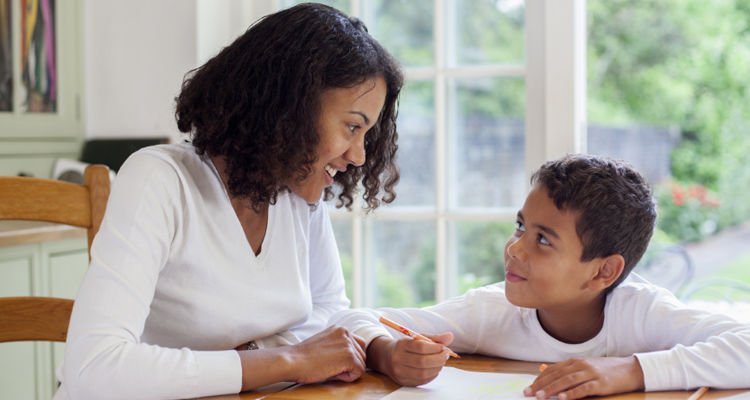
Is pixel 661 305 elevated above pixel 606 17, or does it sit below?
below

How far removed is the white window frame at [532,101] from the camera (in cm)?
211

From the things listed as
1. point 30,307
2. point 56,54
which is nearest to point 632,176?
point 30,307

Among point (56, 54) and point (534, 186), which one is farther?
point (56, 54)

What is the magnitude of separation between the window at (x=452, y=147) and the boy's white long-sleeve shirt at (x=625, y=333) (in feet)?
2.82

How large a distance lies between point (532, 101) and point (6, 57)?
1.50 metres

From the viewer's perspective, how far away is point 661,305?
1253 millimetres

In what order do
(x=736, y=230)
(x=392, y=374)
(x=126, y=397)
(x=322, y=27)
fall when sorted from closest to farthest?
(x=126, y=397) < (x=392, y=374) < (x=322, y=27) < (x=736, y=230)

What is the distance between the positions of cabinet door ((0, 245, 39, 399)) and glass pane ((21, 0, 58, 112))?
63 cm

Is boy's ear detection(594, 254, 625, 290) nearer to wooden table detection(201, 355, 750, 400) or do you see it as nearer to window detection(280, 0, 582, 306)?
wooden table detection(201, 355, 750, 400)

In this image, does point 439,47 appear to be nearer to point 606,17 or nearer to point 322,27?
point 322,27

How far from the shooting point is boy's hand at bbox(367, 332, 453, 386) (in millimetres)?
1116

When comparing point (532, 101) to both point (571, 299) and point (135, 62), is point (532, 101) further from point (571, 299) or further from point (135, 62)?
point (135, 62)

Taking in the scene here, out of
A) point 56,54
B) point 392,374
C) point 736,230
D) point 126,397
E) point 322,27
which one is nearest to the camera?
point 126,397

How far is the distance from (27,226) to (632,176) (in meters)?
1.55
